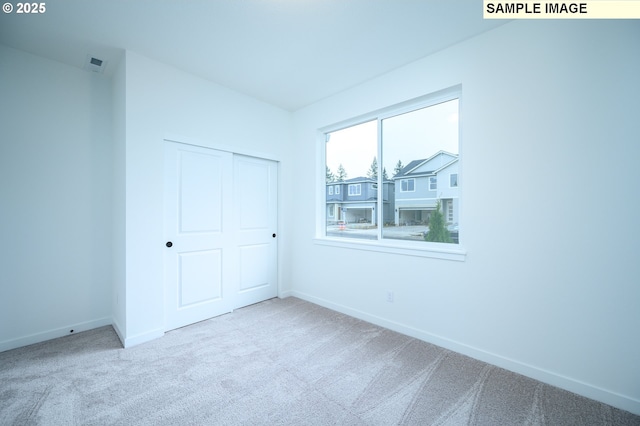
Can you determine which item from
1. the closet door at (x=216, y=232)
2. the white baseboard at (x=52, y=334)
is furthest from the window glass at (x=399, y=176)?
the white baseboard at (x=52, y=334)

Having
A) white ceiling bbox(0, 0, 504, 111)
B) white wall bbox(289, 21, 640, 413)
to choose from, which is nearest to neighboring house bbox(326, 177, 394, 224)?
white wall bbox(289, 21, 640, 413)

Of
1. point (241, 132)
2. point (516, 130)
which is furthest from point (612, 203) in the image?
point (241, 132)

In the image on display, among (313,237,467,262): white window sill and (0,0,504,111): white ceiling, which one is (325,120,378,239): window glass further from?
(0,0,504,111): white ceiling

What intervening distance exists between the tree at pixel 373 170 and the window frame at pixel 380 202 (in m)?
0.07

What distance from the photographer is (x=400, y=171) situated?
117 inches

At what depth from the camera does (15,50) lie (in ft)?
8.10

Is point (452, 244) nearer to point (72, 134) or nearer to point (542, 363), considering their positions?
point (542, 363)

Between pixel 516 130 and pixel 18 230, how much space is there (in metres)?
4.57

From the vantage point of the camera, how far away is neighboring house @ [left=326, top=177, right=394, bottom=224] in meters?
3.12

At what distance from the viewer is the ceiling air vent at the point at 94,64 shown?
261cm

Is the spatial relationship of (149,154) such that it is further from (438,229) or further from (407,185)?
(438,229)

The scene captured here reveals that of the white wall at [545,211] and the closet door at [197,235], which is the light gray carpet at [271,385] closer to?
the white wall at [545,211]

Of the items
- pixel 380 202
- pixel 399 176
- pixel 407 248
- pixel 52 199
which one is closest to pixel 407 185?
pixel 399 176

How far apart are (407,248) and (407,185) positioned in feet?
2.36
